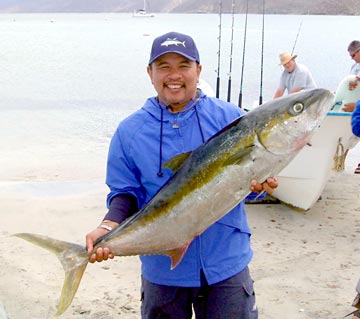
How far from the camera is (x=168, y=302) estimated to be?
291 centimetres

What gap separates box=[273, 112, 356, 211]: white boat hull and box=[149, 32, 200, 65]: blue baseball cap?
185 inches

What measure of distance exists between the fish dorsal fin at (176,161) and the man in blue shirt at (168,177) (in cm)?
10

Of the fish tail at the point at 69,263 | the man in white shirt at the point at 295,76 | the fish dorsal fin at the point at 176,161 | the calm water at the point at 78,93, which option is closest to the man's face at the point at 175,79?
the fish dorsal fin at the point at 176,161

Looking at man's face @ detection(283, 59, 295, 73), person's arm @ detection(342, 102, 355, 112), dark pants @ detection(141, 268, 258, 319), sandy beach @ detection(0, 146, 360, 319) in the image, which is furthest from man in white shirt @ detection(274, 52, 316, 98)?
dark pants @ detection(141, 268, 258, 319)

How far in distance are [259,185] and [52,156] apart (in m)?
10.8

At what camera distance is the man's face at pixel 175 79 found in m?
2.88

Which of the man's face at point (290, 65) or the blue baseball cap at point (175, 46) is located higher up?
the blue baseball cap at point (175, 46)

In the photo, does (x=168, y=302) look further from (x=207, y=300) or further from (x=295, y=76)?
(x=295, y=76)

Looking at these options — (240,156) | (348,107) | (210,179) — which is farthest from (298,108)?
(348,107)

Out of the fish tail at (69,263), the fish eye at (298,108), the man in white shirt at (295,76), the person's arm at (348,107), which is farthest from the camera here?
the man in white shirt at (295,76)

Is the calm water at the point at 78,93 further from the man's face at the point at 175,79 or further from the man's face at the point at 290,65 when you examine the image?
the man's face at the point at 175,79

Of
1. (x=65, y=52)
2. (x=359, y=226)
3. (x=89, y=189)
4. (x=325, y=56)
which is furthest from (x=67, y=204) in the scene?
(x=65, y=52)

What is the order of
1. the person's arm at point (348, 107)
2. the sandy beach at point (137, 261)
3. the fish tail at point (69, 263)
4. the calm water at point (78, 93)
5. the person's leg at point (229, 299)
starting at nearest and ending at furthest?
the fish tail at point (69, 263) < the person's leg at point (229, 299) < the sandy beach at point (137, 261) < the person's arm at point (348, 107) < the calm water at point (78, 93)

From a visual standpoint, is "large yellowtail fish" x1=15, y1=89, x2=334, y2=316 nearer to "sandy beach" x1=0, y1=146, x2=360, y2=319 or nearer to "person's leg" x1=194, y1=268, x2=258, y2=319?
"person's leg" x1=194, y1=268, x2=258, y2=319
